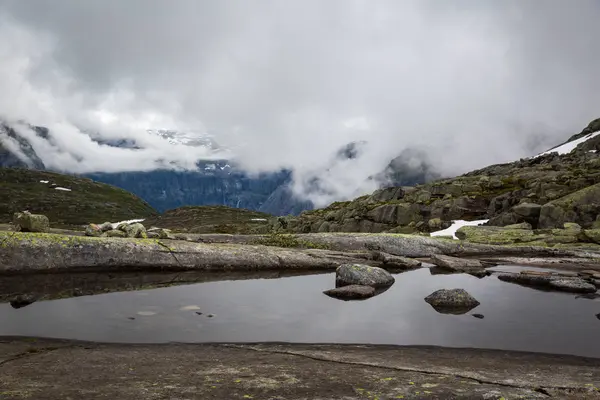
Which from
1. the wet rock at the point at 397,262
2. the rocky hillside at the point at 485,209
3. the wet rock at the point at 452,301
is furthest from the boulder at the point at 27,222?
the rocky hillside at the point at 485,209

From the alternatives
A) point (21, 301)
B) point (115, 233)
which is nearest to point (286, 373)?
point (21, 301)

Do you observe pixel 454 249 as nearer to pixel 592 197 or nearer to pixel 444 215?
pixel 592 197

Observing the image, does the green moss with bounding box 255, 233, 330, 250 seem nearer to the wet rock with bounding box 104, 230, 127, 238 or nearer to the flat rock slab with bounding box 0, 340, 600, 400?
the wet rock with bounding box 104, 230, 127, 238

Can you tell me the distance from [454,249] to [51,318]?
1330 inches

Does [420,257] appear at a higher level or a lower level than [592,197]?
lower

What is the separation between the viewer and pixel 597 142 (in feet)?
566

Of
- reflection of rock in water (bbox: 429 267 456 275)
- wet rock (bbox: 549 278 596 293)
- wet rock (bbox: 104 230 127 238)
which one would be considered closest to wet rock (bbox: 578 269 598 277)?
wet rock (bbox: 549 278 596 293)

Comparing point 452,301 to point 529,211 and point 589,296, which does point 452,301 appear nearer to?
point 589,296

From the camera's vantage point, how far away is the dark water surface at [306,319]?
503 inches

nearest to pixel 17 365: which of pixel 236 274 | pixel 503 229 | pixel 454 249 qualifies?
pixel 236 274

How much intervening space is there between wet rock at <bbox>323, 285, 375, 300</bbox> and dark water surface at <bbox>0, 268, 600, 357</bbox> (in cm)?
51

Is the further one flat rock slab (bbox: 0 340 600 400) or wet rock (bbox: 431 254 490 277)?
wet rock (bbox: 431 254 490 277)

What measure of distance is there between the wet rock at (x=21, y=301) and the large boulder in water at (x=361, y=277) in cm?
1453

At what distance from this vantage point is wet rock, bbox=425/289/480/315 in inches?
678
